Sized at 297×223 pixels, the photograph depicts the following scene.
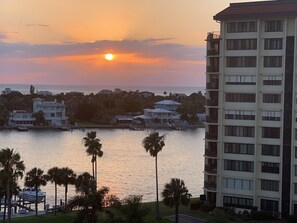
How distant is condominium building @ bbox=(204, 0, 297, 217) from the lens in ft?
188

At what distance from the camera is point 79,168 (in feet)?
330

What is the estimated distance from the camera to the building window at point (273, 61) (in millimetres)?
58156

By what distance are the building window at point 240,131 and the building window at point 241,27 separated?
10071mm

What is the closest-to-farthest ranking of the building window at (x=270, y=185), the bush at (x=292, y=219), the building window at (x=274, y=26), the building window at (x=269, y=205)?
the bush at (x=292, y=219)
the building window at (x=269, y=205)
the building window at (x=270, y=185)
the building window at (x=274, y=26)

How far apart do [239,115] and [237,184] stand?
7178 mm

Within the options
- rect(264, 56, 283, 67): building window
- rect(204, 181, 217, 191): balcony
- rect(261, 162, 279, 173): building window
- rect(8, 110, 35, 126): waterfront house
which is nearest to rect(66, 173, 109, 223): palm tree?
rect(204, 181, 217, 191): balcony

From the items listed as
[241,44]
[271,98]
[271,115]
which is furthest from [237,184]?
[241,44]

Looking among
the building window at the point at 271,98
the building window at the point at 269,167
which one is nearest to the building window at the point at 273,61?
the building window at the point at 271,98

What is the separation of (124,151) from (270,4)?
7476 centimetres

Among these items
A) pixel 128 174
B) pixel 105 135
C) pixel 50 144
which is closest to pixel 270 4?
pixel 128 174

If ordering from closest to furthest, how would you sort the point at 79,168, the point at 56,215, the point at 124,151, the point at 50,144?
1. the point at 56,215
2. the point at 79,168
3. the point at 124,151
4. the point at 50,144

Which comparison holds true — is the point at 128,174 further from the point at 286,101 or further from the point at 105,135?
the point at 105,135

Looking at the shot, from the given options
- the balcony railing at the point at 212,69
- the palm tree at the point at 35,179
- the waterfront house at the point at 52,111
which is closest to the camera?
the palm tree at the point at 35,179

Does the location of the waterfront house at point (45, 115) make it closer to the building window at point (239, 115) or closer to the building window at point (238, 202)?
the building window at point (239, 115)
